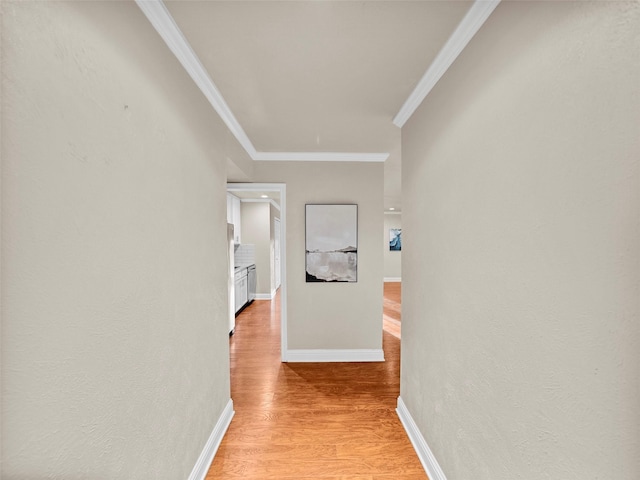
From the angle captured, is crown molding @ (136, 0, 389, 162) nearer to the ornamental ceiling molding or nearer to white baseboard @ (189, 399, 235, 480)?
the ornamental ceiling molding

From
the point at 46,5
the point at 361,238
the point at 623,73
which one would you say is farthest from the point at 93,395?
the point at 361,238

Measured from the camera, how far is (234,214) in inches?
229

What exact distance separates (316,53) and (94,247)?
4.49 ft

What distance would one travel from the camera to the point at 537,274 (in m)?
0.93

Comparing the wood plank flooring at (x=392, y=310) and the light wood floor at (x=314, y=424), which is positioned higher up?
the wood plank flooring at (x=392, y=310)

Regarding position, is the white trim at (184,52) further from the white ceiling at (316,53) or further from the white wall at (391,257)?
the white wall at (391,257)

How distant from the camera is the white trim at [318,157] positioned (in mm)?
Result: 3275

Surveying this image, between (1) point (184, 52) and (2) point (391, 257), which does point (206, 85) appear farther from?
(2) point (391, 257)

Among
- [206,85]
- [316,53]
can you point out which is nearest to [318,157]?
[206,85]

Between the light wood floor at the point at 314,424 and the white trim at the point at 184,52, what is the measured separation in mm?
2401

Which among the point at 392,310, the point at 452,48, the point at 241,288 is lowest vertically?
the point at 392,310

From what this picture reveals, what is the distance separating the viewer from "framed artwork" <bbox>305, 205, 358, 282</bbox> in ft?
10.9

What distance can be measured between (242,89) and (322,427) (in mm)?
2529

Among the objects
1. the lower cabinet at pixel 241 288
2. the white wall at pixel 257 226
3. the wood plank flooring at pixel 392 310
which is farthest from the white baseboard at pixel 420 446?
the white wall at pixel 257 226
